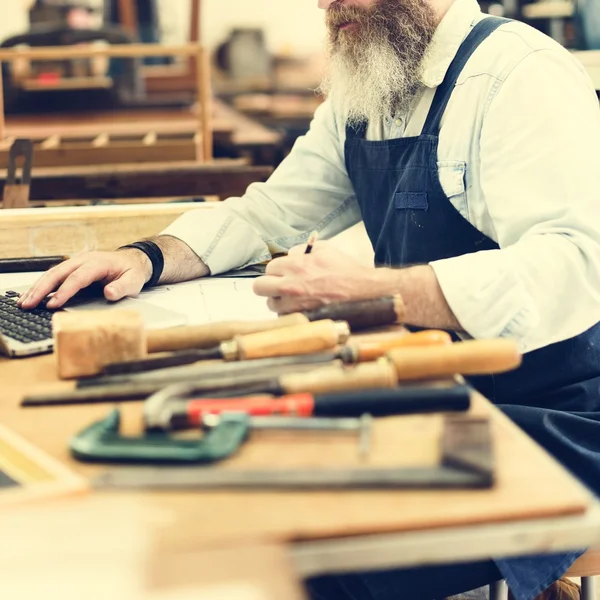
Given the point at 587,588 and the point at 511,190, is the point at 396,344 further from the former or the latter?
the point at 587,588

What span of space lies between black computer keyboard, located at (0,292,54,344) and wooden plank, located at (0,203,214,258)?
1.36 ft

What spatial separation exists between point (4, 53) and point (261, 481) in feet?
8.03

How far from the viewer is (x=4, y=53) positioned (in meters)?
2.86

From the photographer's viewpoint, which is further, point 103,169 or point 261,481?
point 103,169

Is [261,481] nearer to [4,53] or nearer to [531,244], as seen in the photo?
[531,244]

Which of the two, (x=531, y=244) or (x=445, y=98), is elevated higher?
(x=445, y=98)

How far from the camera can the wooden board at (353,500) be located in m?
0.70

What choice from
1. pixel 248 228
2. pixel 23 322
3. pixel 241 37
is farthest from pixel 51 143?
pixel 241 37

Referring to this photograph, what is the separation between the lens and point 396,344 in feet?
3.39

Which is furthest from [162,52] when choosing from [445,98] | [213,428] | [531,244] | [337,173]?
[213,428]

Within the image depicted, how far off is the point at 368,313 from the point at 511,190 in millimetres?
392

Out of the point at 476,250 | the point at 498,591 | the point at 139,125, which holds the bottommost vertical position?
the point at 498,591

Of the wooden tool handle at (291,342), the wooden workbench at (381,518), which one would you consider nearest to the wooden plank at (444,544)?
the wooden workbench at (381,518)

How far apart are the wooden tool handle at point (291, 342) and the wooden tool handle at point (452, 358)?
0.10 metres
